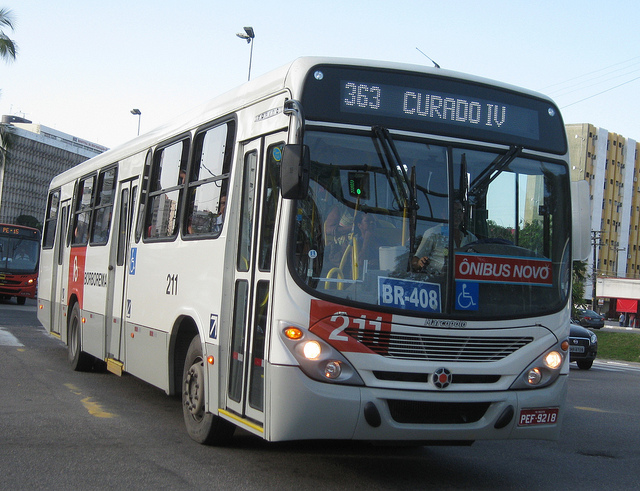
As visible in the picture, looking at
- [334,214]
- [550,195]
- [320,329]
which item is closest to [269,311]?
[320,329]

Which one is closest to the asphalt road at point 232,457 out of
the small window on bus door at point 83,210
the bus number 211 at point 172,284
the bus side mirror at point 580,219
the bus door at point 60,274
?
the bus number 211 at point 172,284

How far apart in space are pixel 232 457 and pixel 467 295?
2.40m

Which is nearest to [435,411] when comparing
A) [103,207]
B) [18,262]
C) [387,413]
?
[387,413]

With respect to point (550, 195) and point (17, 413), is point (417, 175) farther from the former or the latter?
point (17, 413)

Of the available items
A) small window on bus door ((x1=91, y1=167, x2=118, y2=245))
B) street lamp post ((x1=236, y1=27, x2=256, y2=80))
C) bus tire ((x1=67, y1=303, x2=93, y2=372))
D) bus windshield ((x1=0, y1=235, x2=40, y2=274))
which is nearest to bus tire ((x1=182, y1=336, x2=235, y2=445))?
small window on bus door ((x1=91, y1=167, x2=118, y2=245))

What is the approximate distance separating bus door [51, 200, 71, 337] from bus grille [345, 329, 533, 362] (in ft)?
28.2

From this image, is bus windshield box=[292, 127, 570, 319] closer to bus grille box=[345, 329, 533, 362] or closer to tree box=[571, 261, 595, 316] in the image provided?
bus grille box=[345, 329, 533, 362]

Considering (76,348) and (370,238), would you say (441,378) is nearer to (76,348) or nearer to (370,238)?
(370,238)

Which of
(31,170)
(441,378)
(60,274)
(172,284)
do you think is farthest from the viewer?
(31,170)

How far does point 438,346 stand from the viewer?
581 centimetres

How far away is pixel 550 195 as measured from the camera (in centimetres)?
651

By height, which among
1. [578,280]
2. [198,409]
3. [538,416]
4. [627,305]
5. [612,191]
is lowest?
[198,409]

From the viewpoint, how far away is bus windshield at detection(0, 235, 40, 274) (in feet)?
104

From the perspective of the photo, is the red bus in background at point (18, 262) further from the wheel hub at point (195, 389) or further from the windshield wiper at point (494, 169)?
the windshield wiper at point (494, 169)
